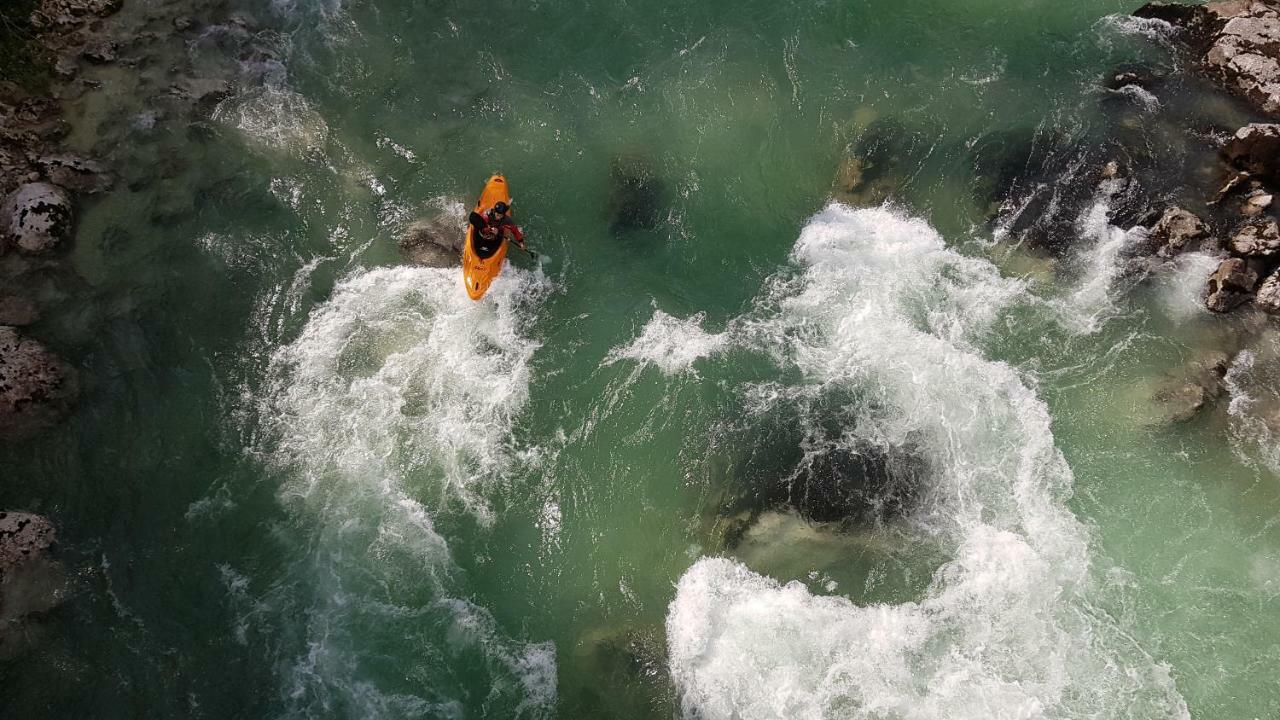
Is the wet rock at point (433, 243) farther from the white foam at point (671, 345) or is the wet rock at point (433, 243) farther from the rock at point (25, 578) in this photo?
the rock at point (25, 578)

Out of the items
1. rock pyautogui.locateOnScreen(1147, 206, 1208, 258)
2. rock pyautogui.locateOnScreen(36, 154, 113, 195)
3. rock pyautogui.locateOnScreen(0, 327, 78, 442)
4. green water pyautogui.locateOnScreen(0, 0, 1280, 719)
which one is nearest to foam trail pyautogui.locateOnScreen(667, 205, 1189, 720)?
green water pyautogui.locateOnScreen(0, 0, 1280, 719)

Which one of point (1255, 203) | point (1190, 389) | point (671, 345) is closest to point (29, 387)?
point (671, 345)

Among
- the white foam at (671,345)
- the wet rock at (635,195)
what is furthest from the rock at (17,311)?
the wet rock at (635,195)

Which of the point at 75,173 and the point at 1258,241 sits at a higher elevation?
the point at 1258,241

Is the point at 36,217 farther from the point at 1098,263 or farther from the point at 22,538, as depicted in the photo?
the point at 1098,263

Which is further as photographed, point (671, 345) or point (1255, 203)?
point (1255, 203)

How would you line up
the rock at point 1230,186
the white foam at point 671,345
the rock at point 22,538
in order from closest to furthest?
the rock at point 22,538 < the white foam at point 671,345 < the rock at point 1230,186
